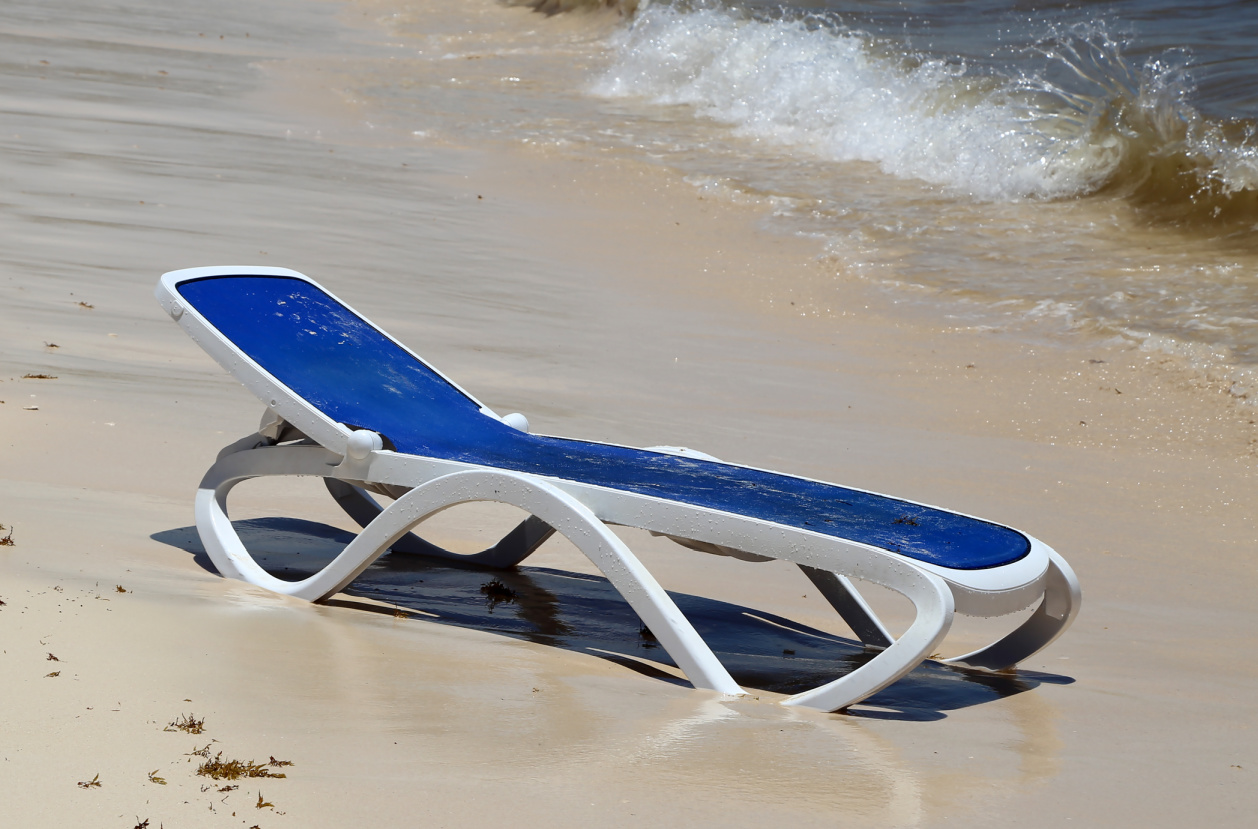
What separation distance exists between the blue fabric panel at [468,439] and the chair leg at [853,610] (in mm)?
339

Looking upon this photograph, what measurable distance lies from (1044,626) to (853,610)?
637 mm

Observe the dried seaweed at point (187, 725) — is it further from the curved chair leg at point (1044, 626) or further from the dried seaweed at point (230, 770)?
the curved chair leg at point (1044, 626)

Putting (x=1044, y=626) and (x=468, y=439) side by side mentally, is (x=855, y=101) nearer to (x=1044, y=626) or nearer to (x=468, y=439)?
(x=468, y=439)

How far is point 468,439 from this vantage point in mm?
4590

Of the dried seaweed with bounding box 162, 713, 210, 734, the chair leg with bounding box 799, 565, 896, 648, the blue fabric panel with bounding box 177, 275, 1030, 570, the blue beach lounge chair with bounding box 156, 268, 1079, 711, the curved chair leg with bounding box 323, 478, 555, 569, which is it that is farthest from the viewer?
the curved chair leg with bounding box 323, 478, 555, 569

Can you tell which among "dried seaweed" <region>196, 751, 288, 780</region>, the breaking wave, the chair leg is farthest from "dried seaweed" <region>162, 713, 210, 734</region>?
the breaking wave

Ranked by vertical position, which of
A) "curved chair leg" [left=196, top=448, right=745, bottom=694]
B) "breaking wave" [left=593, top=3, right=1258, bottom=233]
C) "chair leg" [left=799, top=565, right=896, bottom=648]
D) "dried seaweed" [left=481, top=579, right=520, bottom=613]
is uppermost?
"breaking wave" [left=593, top=3, right=1258, bottom=233]

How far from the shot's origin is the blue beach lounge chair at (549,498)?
3.52 meters

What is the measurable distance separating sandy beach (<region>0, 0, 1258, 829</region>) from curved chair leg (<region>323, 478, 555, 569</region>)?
0.36ft

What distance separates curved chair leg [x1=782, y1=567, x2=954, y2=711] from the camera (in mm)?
3320

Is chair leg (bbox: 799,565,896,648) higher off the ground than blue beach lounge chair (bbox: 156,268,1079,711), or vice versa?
blue beach lounge chair (bbox: 156,268,1079,711)

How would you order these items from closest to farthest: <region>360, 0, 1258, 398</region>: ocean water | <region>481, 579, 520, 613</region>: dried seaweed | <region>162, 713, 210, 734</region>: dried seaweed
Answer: <region>162, 713, 210, 734</region>: dried seaweed < <region>481, 579, 520, 613</region>: dried seaweed < <region>360, 0, 1258, 398</region>: ocean water

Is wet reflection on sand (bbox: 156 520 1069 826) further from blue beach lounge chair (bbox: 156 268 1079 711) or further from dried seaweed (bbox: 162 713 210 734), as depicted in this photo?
dried seaweed (bbox: 162 713 210 734)

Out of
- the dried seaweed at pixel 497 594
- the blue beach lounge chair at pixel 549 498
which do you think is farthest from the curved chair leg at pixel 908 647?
the dried seaweed at pixel 497 594
